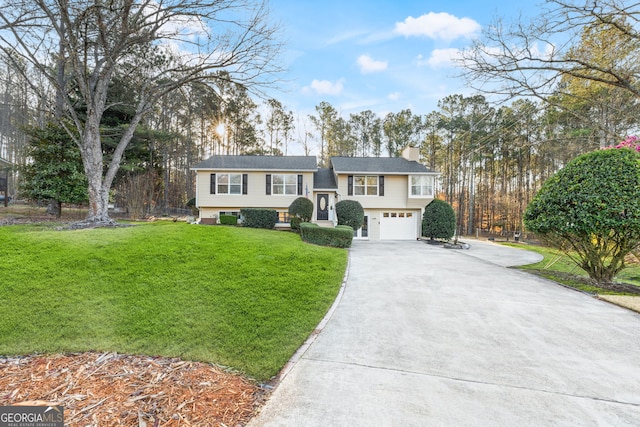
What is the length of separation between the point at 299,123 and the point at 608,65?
82.3 ft

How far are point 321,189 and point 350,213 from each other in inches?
97.8

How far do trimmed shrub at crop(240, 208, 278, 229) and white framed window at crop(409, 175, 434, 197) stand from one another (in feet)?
28.3

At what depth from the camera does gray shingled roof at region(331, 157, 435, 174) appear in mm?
16391

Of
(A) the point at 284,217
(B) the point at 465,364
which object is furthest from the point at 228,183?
(B) the point at 465,364

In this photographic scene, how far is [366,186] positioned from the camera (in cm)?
1652

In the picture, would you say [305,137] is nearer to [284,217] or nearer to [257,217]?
[284,217]

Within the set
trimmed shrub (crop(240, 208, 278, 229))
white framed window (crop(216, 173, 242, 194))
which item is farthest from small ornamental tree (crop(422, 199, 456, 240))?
white framed window (crop(216, 173, 242, 194))

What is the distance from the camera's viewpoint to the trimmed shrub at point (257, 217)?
46.9 feet

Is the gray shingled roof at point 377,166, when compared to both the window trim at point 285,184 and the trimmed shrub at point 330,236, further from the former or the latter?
the trimmed shrub at point 330,236

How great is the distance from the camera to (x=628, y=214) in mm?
6023

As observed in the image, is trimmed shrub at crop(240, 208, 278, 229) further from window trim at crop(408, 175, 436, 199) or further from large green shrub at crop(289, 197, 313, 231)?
window trim at crop(408, 175, 436, 199)

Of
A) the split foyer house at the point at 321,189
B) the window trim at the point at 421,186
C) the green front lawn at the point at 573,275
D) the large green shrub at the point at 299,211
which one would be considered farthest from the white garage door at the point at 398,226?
the green front lawn at the point at 573,275

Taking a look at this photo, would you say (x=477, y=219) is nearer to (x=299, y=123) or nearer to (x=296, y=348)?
(x=299, y=123)

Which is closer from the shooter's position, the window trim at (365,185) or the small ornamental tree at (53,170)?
the small ornamental tree at (53,170)
